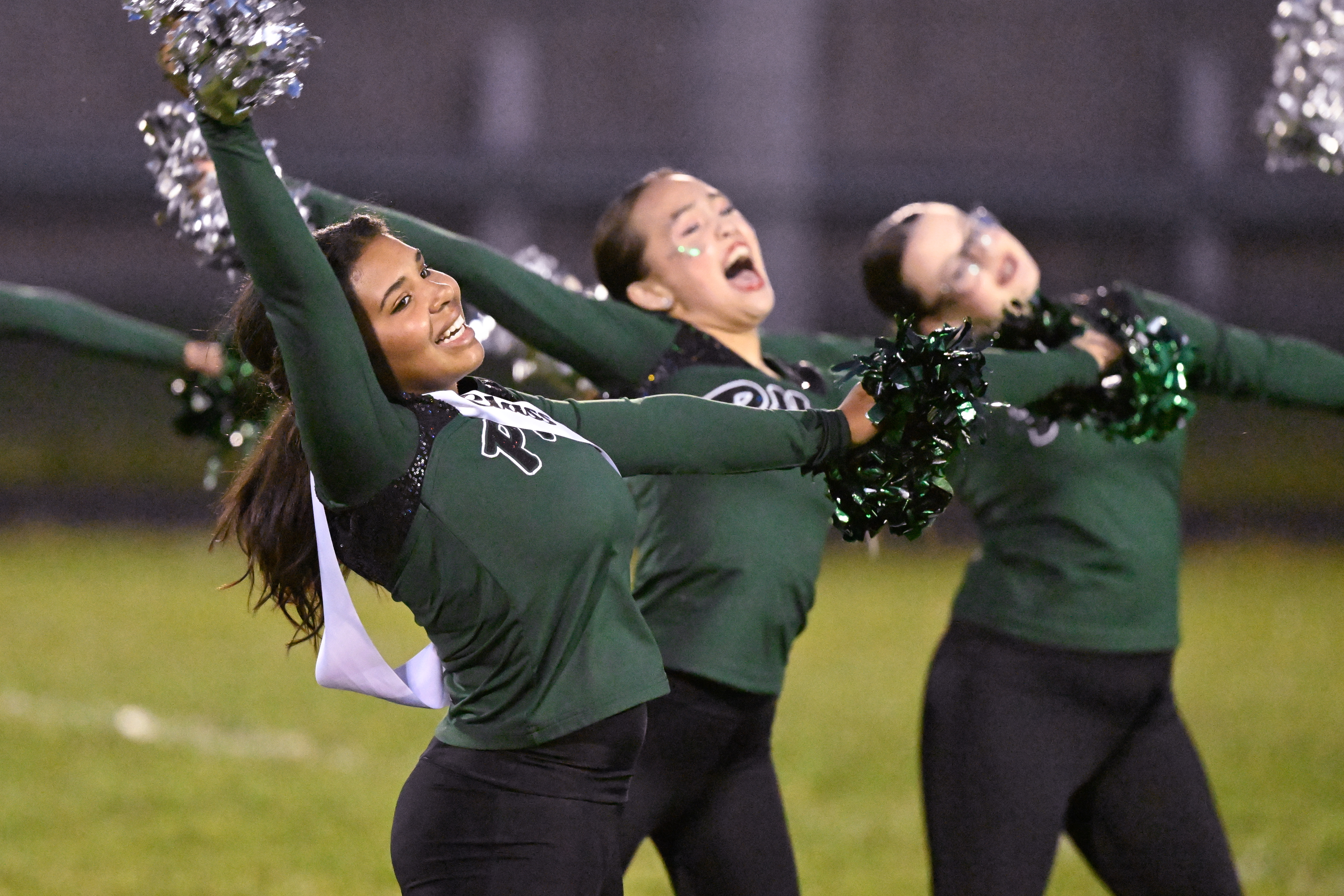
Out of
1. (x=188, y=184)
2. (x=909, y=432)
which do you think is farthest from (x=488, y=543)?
(x=188, y=184)

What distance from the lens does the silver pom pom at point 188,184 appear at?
2.78 meters

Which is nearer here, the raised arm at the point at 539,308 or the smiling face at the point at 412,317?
the smiling face at the point at 412,317

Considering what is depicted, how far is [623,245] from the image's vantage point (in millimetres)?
2834

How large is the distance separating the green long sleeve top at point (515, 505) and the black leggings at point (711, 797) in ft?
1.29

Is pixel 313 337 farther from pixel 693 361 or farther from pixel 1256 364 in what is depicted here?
pixel 1256 364

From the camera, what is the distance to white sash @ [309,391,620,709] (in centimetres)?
200

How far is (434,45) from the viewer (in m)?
17.5

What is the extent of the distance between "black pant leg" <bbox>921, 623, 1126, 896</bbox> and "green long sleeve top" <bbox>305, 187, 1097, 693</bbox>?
38cm

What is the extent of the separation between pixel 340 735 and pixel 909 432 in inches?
166

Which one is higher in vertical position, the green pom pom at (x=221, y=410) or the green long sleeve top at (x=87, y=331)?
the green long sleeve top at (x=87, y=331)

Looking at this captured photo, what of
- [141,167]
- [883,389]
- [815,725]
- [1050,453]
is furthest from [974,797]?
[141,167]

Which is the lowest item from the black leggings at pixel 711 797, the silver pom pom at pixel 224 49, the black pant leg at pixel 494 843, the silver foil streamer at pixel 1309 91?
the black leggings at pixel 711 797

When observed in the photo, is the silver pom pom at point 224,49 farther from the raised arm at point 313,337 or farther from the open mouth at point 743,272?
the open mouth at point 743,272

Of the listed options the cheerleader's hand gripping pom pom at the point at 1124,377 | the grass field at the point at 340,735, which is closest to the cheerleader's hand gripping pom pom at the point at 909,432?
the cheerleader's hand gripping pom pom at the point at 1124,377
